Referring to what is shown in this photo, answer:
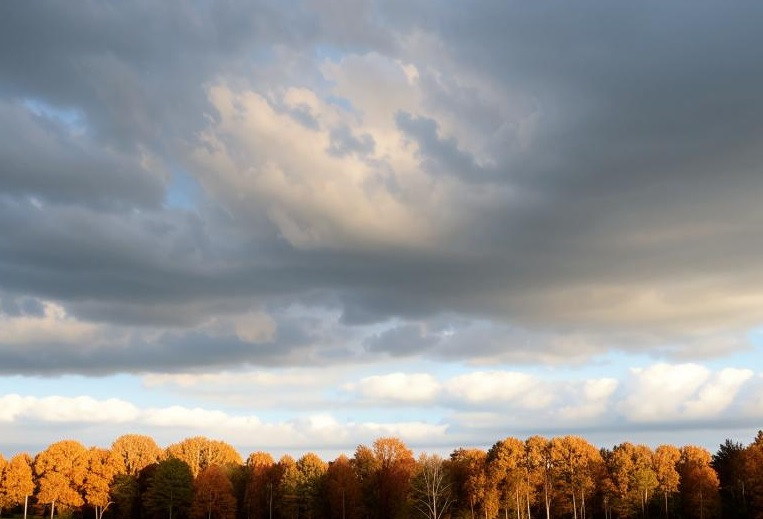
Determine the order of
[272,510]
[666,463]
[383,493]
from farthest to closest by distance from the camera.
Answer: [272,510], [383,493], [666,463]

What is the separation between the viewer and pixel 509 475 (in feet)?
497

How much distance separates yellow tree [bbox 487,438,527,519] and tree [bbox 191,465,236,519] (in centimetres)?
6031

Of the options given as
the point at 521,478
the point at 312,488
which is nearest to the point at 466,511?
the point at 521,478

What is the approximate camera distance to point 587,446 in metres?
166

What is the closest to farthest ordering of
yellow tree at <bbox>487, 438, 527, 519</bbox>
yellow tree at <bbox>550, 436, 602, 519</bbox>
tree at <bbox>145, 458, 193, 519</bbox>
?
yellow tree at <bbox>487, 438, 527, 519</bbox> → yellow tree at <bbox>550, 436, 602, 519</bbox> → tree at <bbox>145, 458, 193, 519</bbox>

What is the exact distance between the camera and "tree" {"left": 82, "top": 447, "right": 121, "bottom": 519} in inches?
7298

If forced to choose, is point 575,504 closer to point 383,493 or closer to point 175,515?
point 383,493

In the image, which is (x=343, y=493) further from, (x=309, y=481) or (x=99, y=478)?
(x=99, y=478)

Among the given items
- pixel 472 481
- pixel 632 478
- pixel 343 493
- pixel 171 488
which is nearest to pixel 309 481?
pixel 343 493

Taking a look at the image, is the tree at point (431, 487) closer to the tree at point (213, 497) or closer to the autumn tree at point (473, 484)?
the autumn tree at point (473, 484)

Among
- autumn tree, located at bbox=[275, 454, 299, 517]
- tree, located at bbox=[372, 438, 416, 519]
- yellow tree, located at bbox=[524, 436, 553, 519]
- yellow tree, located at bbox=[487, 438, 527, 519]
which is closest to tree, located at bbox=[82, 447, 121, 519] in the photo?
autumn tree, located at bbox=[275, 454, 299, 517]

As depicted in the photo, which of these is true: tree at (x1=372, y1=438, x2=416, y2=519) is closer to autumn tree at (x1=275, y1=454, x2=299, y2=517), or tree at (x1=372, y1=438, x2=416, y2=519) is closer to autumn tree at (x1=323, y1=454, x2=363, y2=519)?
autumn tree at (x1=323, y1=454, x2=363, y2=519)

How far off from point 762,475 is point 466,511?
5558cm

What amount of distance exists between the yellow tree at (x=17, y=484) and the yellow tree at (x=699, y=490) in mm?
145850
